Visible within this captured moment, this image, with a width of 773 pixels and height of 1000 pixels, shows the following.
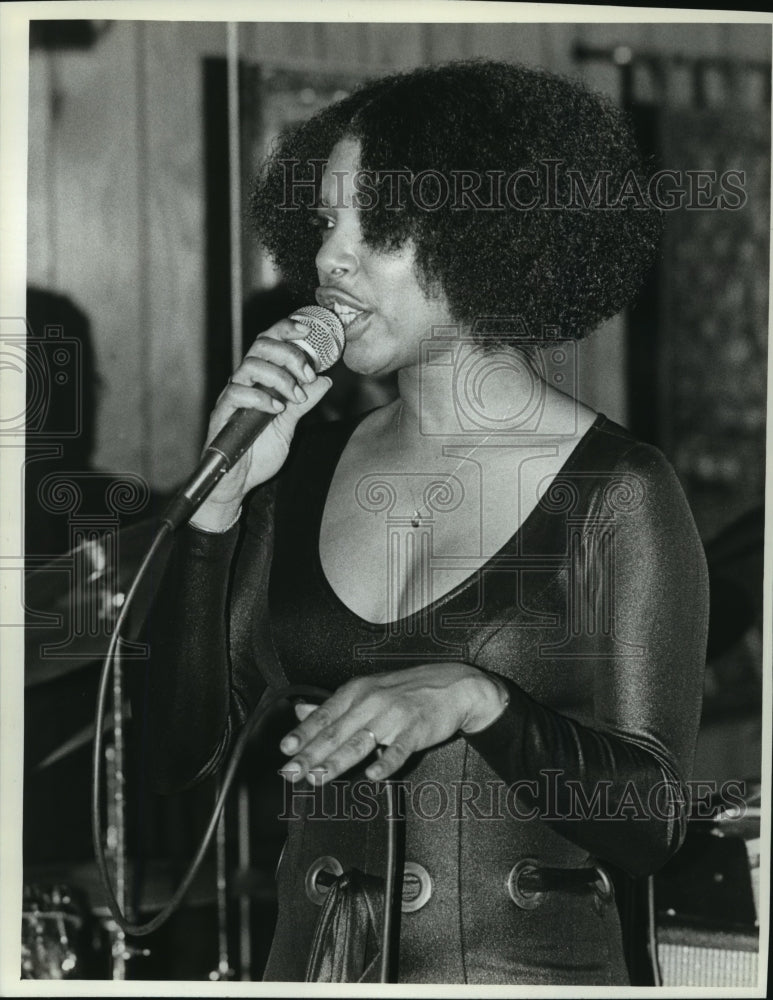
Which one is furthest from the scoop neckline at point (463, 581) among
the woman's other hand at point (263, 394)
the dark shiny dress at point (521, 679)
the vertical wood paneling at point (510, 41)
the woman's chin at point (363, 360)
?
the vertical wood paneling at point (510, 41)

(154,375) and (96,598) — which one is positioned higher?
(154,375)

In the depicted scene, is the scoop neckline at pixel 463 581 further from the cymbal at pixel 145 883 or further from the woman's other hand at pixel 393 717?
the cymbal at pixel 145 883

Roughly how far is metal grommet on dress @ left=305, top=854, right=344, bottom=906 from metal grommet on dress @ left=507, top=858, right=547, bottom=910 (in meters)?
0.20

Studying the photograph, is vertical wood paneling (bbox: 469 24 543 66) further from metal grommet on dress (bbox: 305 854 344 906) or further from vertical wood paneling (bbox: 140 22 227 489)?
metal grommet on dress (bbox: 305 854 344 906)

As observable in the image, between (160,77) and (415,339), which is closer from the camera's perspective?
(415,339)

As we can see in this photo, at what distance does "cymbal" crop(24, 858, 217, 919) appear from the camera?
1.53 m

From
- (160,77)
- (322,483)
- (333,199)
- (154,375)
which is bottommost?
(322,483)

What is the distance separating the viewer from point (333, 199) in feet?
4.80

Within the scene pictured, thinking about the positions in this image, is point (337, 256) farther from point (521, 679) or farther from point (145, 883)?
point (145, 883)

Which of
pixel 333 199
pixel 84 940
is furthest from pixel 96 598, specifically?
pixel 333 199

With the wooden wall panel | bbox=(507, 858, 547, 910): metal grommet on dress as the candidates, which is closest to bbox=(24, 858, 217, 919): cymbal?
bbox=(507, 858, 547, 910): metal grommet on dress

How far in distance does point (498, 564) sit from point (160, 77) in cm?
77

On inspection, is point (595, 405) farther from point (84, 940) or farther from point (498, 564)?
point (84, 940)

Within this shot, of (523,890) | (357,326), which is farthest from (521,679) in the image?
(357,326)
